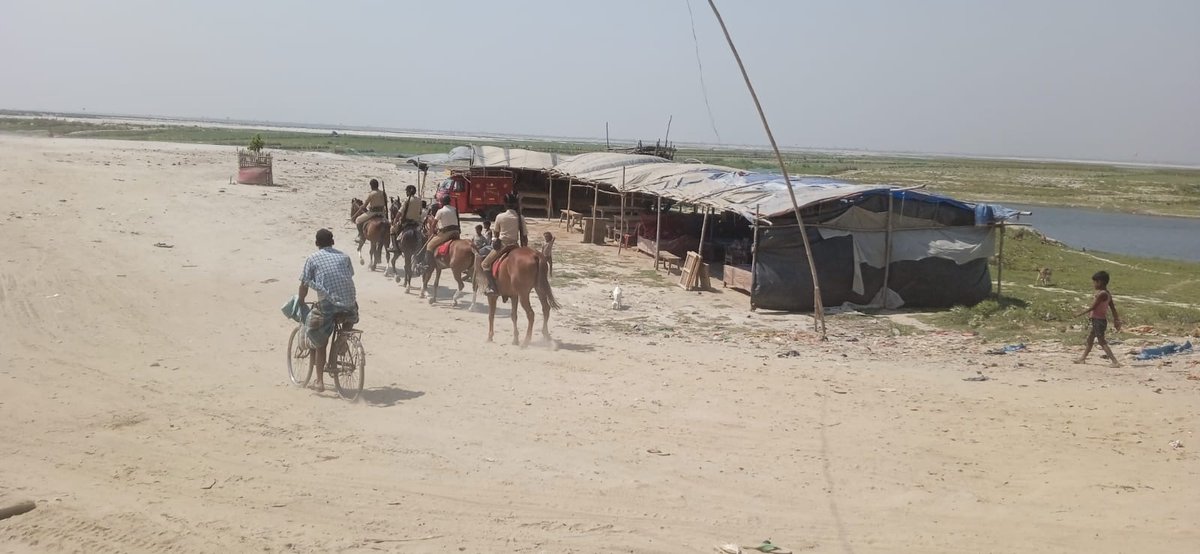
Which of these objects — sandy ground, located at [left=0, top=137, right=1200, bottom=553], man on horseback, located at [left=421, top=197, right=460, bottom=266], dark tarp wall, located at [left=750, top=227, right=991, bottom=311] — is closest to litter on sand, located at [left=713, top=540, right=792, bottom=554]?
sandy ground, located at [left=0, top=137, right=1200, bottom=553]

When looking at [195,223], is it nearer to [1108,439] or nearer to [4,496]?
[4,496]

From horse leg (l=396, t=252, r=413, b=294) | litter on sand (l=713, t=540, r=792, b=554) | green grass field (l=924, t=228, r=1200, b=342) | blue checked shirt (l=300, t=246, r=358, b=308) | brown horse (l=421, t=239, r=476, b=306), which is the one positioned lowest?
litter on sand (l=713, t=540, r=792, b=554)

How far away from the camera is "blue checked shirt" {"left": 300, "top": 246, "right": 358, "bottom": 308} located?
829cm

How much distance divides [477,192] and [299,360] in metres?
20.6

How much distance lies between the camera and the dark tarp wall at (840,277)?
15406 millimetres

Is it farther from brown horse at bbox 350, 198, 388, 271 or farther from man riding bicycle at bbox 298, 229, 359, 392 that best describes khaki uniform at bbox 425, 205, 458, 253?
man riding bicycle at bbox 298, 229, 359, 392

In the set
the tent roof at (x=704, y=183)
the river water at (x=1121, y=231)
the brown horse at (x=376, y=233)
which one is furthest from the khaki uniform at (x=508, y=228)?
the river water at (x=1121, y=231)

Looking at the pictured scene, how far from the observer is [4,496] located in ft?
19.1

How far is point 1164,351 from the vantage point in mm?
11664

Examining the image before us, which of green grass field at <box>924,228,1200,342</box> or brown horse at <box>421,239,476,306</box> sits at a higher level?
brown horse at <box>421,239,476,306</box>

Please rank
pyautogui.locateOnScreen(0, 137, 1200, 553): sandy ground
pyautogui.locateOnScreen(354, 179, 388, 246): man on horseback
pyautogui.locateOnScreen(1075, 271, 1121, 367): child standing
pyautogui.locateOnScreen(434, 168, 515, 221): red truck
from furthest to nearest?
pyautogui.locateOnScreen(434, 168, 515, 221): red truck < pyautogui.locateOnScreen(354, 179, 388, 246): man on horseback < pyautogui.locateOnScreen(1075, 271, 1121, 367): child standing < pyautogui.locateOnScreen(0, 137, 1200, 553): sandy ground

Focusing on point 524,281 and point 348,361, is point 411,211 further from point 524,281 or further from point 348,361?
point 348,361

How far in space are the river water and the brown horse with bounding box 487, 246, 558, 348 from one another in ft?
78.7

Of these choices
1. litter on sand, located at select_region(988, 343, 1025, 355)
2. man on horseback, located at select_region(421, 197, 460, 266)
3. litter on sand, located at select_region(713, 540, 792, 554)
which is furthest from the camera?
man on horseback, located at select_region(421, 197, 460, 266)
